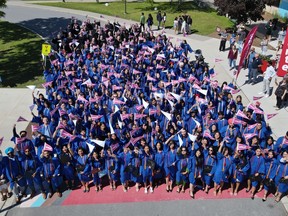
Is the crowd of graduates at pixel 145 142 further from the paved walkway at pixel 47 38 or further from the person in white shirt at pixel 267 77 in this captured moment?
the person in white shirt at pixel 267 77

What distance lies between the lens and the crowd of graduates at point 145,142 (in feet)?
28.7

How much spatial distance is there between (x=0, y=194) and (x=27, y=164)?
160cm

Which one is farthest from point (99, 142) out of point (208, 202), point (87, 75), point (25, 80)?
point (25, 80)

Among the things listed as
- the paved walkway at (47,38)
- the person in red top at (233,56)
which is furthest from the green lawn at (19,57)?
the person in red top at (233,56)

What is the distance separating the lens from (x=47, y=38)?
1066 inches

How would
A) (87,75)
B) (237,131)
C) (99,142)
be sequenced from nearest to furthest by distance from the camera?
1. (99,142)
2. (237,131)
3. (87,75)

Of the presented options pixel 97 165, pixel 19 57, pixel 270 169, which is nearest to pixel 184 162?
pixel 270 169

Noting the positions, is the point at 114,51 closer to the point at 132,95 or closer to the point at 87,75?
the point at 87,75

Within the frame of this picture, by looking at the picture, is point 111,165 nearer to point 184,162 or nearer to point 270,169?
point 184,162

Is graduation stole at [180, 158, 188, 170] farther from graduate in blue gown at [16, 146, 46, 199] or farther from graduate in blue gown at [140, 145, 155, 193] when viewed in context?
graduate in blue gown at [16, 146, 46, 199]

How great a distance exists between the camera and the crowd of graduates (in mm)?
8750

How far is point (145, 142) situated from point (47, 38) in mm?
20752

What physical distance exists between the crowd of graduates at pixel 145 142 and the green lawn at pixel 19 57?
5690mm

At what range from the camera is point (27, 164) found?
8.66 meters
